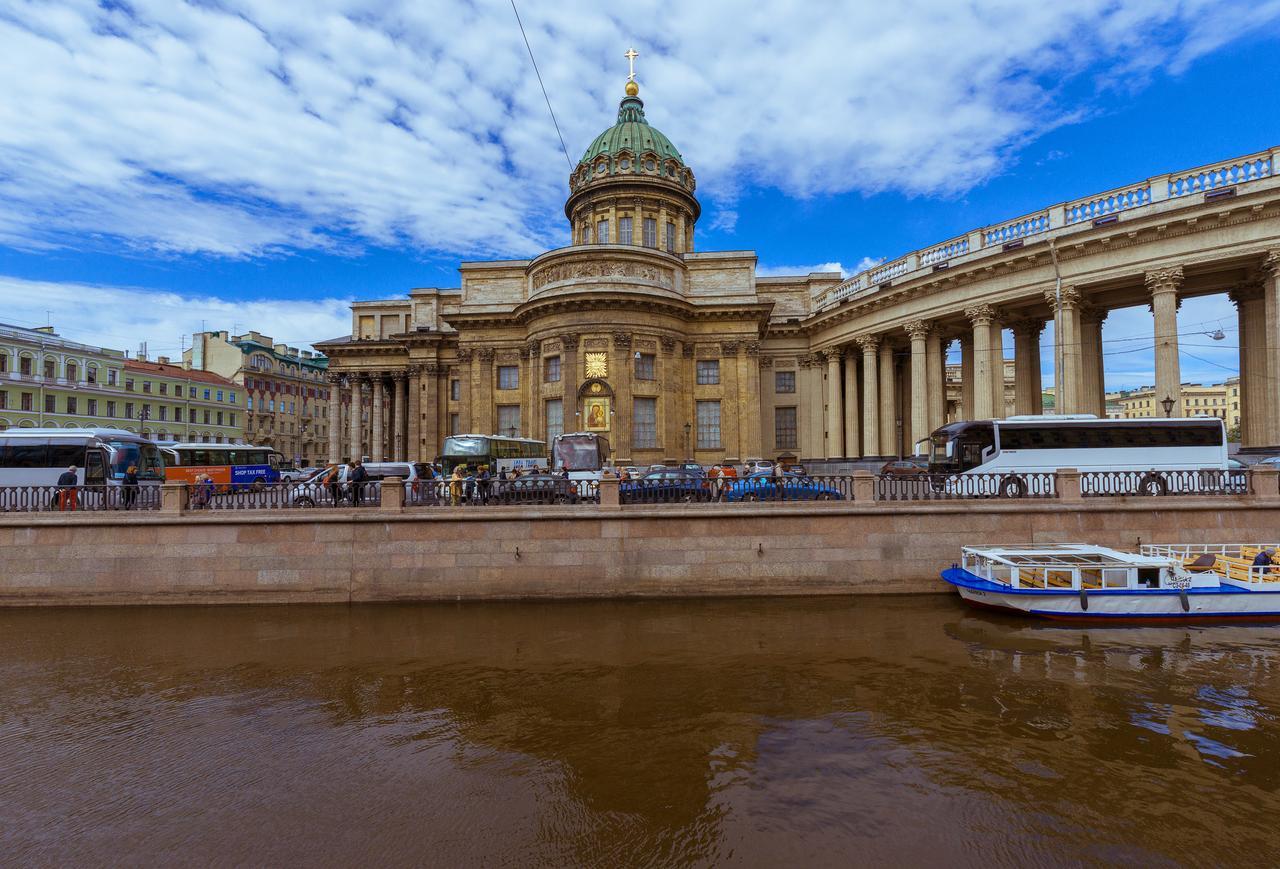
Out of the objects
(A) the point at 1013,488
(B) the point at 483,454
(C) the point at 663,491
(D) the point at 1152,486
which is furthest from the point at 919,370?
(B) the point at 483,454

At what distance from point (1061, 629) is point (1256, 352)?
1997 centimetres

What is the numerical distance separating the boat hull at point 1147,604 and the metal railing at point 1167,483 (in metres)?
3.25

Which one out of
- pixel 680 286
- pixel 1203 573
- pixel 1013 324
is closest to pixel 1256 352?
pixel 1013 324

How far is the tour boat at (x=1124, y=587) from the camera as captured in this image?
12.7m

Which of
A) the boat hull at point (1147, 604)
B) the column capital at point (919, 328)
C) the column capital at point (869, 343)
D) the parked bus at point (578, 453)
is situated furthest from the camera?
the column capital at point (869, 343)

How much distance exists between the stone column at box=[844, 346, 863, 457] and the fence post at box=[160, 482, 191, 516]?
32.2 metres

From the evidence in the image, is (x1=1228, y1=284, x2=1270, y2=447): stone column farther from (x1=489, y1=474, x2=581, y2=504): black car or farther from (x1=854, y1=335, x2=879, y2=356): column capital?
(x1=489, y1=474, x2=581, y2=504): black car

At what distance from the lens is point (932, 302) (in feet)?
99.5

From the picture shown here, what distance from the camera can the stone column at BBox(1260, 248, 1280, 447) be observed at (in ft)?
67.8

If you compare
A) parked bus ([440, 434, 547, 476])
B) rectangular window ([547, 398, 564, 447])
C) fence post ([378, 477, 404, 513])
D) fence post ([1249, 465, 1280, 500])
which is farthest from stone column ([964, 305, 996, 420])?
fence post ([378, 477, 404, 513])

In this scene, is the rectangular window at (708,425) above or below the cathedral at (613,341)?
below

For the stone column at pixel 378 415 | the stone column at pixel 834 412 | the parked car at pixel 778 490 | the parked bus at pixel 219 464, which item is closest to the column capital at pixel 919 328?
the stone column at pixel 834 412

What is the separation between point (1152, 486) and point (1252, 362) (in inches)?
538

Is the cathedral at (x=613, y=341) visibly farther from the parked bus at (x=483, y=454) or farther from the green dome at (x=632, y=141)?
the parked bus at (x=483, y=454)
